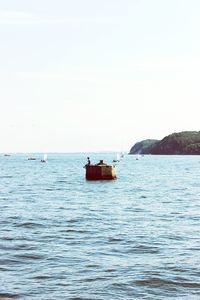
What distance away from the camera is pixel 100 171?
206 feet

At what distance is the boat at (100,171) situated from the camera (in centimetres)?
6278

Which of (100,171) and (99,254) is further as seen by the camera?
(100,171)

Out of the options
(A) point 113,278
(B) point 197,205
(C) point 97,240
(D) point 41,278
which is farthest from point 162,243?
(B) point 197,205

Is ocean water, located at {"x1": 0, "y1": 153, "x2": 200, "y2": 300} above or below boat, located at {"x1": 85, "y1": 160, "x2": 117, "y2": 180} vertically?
below

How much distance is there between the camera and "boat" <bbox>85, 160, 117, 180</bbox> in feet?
206

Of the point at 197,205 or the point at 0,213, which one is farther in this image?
the point at 197,205

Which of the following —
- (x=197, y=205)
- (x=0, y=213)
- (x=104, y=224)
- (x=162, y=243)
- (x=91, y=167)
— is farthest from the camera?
(x=91, y=167)

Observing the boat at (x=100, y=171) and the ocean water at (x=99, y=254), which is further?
the boat at (x=100, y=171)

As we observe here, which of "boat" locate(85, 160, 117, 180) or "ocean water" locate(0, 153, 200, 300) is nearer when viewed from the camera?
"ocean water" locate(0, 153, 200, 300)

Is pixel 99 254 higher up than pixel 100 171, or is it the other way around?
pixel 100 171

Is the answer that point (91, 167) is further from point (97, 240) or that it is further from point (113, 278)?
point (113, 278)

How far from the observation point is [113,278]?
1384cm

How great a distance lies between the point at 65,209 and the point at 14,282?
1892 centimetres

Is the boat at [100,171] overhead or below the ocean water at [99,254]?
overhead
